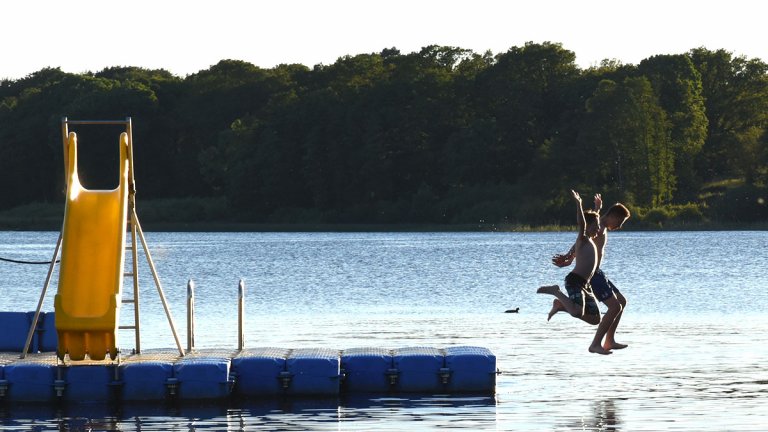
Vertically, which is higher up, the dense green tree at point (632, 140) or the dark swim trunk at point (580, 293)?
the dense green tree at point (632, 140)

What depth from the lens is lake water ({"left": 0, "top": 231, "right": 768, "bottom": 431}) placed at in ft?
67.2

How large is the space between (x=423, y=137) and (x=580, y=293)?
10784cm

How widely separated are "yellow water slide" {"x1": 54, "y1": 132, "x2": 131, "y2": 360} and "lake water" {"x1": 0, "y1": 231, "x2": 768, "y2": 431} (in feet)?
3.41

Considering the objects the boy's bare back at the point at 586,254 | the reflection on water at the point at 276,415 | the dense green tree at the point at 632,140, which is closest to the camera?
the reflection on water at the point at 276,415

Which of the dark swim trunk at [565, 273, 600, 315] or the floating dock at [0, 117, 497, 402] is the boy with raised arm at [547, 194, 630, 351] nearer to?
the dark swim trunk at [565, 273, 600, 315]

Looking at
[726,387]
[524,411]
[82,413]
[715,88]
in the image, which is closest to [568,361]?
[726,387]

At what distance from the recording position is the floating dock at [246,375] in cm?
2178

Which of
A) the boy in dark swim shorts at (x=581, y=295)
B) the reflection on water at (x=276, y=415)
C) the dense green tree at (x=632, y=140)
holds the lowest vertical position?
the reflection on water at (x=276, y=415)

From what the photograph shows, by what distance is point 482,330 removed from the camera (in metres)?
35.6

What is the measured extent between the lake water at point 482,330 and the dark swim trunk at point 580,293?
145cm

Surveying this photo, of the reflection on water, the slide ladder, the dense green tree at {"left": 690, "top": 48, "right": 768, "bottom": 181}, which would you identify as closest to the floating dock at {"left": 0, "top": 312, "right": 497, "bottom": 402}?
the reflection on water

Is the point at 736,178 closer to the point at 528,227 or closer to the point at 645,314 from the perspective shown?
the point at 528,227

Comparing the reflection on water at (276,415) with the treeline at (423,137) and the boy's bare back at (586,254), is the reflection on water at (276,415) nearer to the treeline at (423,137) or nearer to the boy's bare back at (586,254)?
the boy's bare back at (586,254)

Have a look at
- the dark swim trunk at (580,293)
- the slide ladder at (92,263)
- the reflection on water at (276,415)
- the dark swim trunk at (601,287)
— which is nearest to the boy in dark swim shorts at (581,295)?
the dark swim trunk at (580,293)
